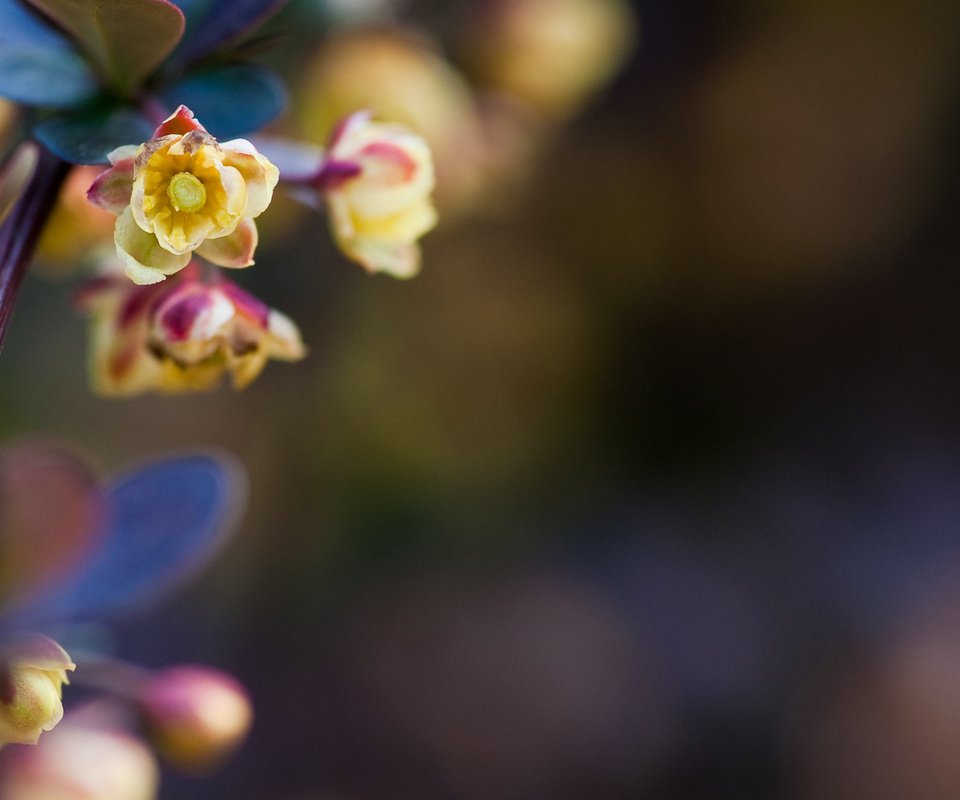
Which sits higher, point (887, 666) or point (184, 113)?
point (184, 113)

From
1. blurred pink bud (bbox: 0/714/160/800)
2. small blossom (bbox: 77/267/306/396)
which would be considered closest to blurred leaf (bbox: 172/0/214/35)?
small blossom (bbox: 77/267/306/396)

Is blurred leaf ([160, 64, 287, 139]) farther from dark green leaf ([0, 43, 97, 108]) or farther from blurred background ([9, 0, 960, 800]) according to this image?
blurred background ([9, 0, 960, 800])

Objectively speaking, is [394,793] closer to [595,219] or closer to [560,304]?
[560,304]

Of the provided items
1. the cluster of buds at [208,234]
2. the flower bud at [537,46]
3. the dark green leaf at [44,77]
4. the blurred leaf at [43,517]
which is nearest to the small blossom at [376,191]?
the cluster of buds at [208,234]

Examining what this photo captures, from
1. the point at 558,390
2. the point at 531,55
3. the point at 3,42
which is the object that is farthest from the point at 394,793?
the point at 3,42

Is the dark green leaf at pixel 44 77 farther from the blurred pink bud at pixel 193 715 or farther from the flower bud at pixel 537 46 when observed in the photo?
the flower bud at pixel 537 46

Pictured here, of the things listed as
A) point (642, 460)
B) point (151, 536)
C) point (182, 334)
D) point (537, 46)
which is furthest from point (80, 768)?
point (642, 460)
